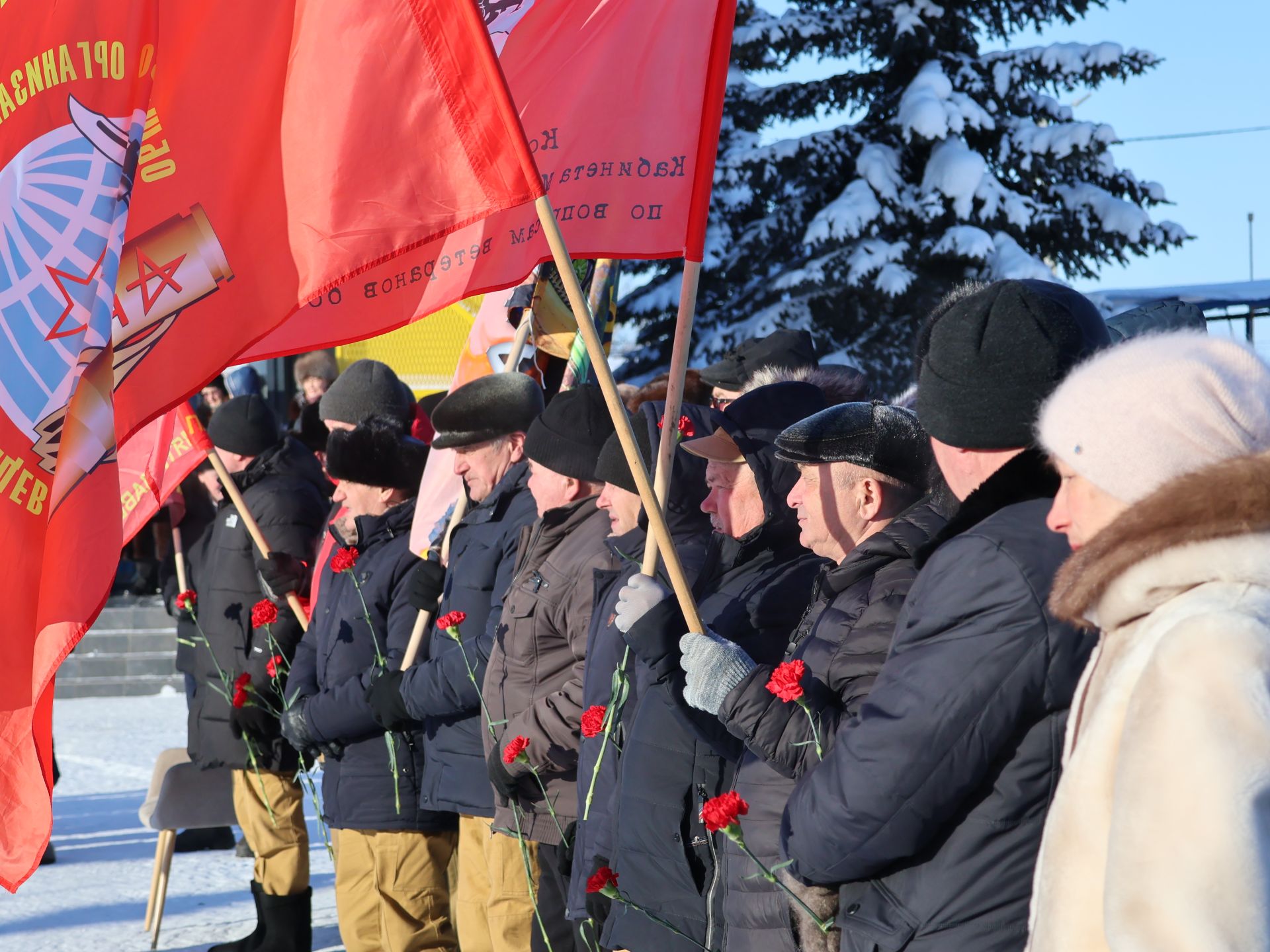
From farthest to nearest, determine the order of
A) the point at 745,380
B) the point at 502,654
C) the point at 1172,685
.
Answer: the point at 745,380
the point at 502,654
the point at 1172,685

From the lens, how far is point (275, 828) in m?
6.56

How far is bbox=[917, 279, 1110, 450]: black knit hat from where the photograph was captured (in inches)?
102

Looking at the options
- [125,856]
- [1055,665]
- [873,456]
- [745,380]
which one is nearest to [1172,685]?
[1055,665]

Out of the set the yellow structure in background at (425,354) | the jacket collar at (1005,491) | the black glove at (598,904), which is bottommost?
the yellow structure in background at (425,354)

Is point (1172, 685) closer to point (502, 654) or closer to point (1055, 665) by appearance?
point (1055, 665)

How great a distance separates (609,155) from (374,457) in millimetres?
2251

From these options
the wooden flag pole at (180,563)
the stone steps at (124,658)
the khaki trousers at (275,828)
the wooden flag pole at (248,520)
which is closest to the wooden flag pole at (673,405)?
the wooden flag pole at (248,520)

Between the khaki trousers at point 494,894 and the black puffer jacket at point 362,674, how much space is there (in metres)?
0.43

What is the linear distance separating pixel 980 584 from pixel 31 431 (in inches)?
83.7

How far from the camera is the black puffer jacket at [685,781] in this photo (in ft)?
11.5

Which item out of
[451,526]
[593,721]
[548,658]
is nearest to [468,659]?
[548,658]

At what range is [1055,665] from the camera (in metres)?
2.32

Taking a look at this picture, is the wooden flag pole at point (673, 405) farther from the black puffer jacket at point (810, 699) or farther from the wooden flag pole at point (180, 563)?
the wooden flag pole at point (180, 563)

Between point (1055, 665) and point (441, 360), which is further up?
point (1055, 665)
